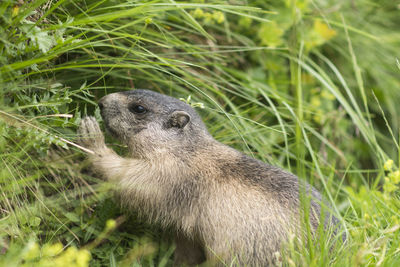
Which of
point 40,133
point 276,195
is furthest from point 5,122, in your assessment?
point 276,195

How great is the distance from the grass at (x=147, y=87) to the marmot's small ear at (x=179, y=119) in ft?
0.89

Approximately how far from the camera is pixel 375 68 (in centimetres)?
671

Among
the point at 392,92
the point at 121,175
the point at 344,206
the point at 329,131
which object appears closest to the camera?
the point at 121,175

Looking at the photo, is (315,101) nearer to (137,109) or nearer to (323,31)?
(323,31)

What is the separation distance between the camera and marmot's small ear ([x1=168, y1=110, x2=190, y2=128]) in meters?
4.25

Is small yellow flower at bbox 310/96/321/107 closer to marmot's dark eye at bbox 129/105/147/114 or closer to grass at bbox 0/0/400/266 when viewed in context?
grass at bbox 0/0/400/266

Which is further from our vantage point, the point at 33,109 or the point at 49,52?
the point at 33,109

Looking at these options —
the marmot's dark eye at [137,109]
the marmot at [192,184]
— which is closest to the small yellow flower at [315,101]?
the marmot at [192,184]

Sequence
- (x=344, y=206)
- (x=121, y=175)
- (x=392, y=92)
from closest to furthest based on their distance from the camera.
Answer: (x=121, y=175), (x=344, y=206), (x=392, y=92)

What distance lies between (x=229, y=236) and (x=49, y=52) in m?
2.08

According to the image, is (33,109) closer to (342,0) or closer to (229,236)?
(229,236)

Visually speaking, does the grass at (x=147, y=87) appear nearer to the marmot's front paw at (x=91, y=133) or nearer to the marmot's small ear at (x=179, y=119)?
the marmot's front paw at (x=91, y=133)

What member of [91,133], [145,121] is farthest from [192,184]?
[91,133]

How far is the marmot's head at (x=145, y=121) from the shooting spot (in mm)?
4246
